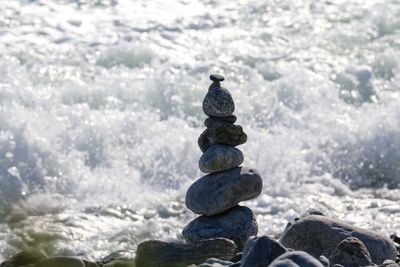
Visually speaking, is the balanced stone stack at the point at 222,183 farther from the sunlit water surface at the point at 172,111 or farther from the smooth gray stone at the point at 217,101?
the sunlit water surface at the point at 172,111

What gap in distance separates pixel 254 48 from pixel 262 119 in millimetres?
2644

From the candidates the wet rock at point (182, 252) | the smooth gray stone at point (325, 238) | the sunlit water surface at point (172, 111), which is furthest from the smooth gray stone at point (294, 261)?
the sunlit water surface at point (172, 111)

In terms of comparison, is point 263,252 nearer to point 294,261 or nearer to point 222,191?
point 294,261

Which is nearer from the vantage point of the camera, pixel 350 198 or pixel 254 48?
pixel 350 198

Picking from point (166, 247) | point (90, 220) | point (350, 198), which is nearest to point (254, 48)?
point (350, 198)

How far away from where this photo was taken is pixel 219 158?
358 inches

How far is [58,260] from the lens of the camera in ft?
26.1

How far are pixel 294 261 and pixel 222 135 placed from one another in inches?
113

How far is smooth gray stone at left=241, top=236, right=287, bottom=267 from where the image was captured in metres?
6.99

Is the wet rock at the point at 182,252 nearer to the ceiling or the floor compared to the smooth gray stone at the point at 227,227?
nearer to the ceiling

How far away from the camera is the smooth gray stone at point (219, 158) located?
9102 millimetres

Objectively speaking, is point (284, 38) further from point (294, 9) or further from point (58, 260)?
point (58, 260)

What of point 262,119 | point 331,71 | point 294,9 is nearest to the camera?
point 262,119

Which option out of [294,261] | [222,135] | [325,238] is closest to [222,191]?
[222,135]
